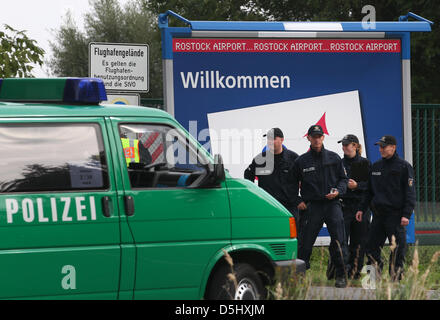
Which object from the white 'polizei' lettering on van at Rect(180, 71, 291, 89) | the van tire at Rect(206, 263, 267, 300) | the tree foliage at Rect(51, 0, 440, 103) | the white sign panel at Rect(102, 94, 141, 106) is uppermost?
the tree foliage at Rect(51, 0, 440, 103)

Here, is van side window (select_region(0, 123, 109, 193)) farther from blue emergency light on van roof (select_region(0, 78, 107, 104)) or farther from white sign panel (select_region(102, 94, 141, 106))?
white sign panel (select_region(102, 94, 141, 106))

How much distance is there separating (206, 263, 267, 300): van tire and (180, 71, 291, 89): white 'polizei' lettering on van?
4.84 metres

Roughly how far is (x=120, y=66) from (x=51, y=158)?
5.41 m

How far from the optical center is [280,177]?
34.3 ft

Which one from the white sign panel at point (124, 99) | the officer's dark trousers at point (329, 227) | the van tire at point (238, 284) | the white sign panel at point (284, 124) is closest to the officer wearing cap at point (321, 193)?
the officer's dark trousers at point (329, 227)

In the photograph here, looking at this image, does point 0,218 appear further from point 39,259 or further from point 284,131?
point 284,131

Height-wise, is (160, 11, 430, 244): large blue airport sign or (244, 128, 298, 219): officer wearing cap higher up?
(160, 11, 430, 244): large blue airport sign

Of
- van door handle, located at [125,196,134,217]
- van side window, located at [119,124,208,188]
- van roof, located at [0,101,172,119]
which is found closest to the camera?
van roof, located at [0,101,172,119]

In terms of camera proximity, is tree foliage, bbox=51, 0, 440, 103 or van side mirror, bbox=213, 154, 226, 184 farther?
tree foliage, bbox=51, 0, 440, 103

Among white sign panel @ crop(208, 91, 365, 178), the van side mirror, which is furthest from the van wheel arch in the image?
white sign panel @ crop(208, 91, 365, 178)

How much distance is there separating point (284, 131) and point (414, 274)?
16.2 feet

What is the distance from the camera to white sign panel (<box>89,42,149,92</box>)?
11172mm

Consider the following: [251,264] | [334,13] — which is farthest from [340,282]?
[334,13]

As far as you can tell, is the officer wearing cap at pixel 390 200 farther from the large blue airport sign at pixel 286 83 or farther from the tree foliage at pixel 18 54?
the tree foliage at pixel 18 54
